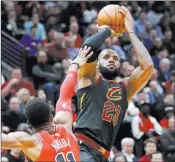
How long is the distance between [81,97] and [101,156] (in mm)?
784

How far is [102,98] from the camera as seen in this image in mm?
9641

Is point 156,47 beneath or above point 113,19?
beneath

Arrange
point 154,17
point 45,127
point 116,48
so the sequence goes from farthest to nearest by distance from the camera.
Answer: point 154,17
point 116,48
point 45,127

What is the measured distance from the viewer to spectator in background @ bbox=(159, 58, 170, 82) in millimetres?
21031

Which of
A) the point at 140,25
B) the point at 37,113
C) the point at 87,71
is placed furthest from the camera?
the point at 140,25

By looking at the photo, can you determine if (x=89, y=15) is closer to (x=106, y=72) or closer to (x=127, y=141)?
(x=127, y=141)

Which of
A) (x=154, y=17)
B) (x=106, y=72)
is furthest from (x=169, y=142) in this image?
(x=154, y=17)

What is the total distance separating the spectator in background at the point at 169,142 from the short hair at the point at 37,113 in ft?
30.3

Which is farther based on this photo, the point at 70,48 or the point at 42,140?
the point at 70,48

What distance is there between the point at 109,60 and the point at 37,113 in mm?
2631

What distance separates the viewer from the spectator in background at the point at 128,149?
15.8 m

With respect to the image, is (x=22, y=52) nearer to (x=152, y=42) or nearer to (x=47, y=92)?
(x=47, y=92)

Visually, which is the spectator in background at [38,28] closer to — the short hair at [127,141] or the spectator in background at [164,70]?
the spectator in background at [164,70]

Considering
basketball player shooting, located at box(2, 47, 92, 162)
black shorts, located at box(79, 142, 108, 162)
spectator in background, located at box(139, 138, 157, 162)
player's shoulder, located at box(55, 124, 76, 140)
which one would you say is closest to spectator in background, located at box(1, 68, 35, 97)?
spectator in background, located at box(139, 138, 157, 162)
